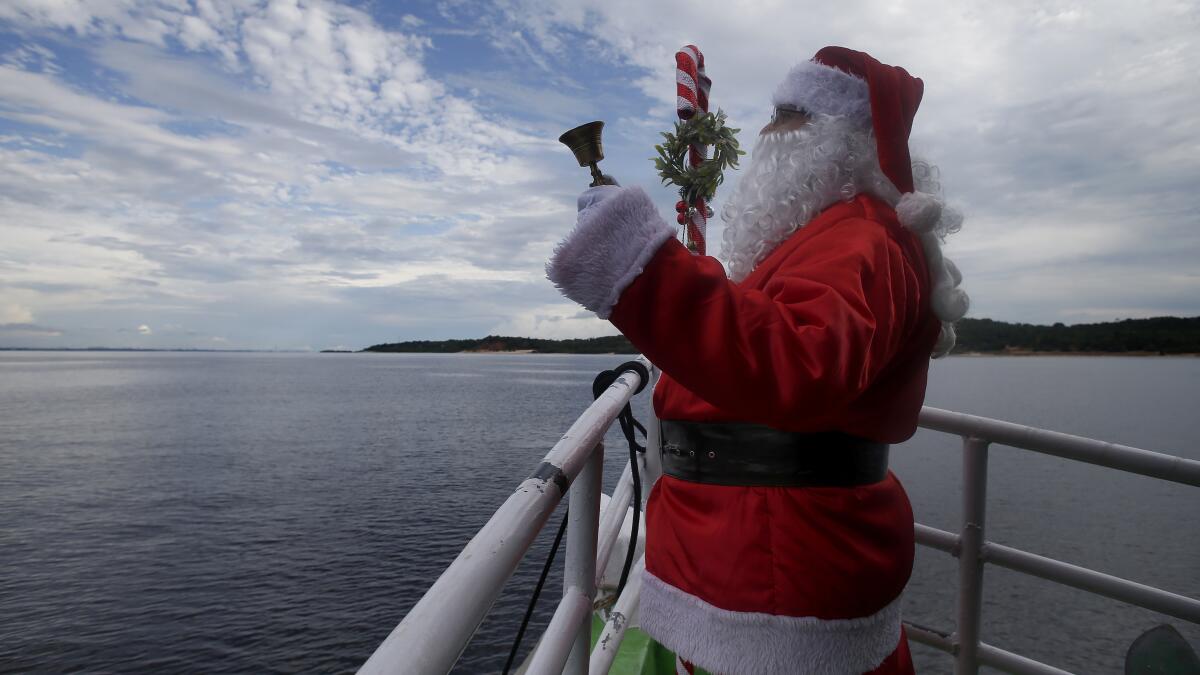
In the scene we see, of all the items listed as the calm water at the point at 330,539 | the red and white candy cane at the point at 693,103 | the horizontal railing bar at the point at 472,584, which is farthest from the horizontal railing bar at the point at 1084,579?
the calm water at the point at 330,539

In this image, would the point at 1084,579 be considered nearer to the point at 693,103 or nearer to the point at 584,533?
the point at 584,533

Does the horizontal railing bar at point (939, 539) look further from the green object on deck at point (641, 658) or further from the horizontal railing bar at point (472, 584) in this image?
the horizontal railing bar at point (472, 584)

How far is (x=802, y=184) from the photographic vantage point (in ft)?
4.53

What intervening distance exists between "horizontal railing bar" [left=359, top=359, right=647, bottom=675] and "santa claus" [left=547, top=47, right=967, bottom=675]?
27 centimetres

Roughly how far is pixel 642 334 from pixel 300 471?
3000 cm

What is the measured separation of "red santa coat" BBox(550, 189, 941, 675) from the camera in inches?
38.8

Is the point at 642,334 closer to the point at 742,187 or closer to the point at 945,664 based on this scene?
the point at 742,187

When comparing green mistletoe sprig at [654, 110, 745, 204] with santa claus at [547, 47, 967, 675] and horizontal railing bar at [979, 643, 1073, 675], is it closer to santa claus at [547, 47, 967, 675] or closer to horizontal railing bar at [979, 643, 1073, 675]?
santa claus at [547, 47, 967, 675]

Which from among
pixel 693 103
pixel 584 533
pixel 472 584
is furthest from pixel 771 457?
pixel 693 103

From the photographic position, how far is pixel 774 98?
1.57m

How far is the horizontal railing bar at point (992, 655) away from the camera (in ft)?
7.95

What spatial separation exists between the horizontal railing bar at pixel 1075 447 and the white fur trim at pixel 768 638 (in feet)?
3.65

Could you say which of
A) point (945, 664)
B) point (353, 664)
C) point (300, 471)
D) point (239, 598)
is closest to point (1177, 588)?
point (945, 664)

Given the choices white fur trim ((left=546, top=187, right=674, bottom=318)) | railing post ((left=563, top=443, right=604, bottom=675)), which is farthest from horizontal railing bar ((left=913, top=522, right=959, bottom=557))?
white fur trim ((left=546, top=187, right=674, bottom=318))
